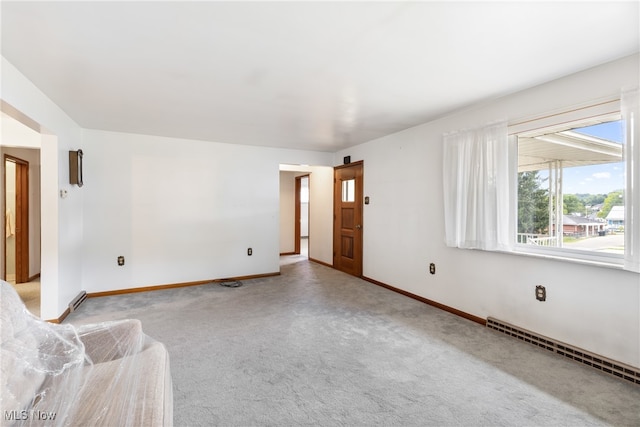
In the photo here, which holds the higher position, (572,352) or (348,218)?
(348,218)

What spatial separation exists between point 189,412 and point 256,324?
4.50 feet

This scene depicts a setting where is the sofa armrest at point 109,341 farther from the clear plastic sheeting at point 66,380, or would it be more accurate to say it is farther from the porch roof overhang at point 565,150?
the porch roof overhang at point 565,150

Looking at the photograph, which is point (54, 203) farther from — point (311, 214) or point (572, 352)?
point (572, 352)

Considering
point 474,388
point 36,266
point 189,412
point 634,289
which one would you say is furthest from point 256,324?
point 36,266

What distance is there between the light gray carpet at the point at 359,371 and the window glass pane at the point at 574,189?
1.02m

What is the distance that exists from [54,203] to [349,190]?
13.2ft

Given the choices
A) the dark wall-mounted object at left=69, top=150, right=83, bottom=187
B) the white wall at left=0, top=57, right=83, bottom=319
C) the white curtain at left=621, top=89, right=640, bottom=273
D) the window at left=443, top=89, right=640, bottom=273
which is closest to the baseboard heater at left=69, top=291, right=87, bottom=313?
the white wall at left=0, top=57, right=83, bottom=319

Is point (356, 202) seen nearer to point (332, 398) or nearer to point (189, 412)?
point (332, 398)

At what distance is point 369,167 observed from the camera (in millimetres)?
4906

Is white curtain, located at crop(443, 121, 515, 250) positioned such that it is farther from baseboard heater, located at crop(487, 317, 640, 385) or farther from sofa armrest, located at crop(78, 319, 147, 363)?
sofa armrest, located at crop(78, 319, 147, 363)

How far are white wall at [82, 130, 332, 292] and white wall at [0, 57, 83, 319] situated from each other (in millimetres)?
473

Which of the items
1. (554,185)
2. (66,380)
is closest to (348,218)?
(554,185)

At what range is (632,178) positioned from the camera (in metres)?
2.10

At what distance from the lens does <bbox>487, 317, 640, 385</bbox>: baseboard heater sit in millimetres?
2146
